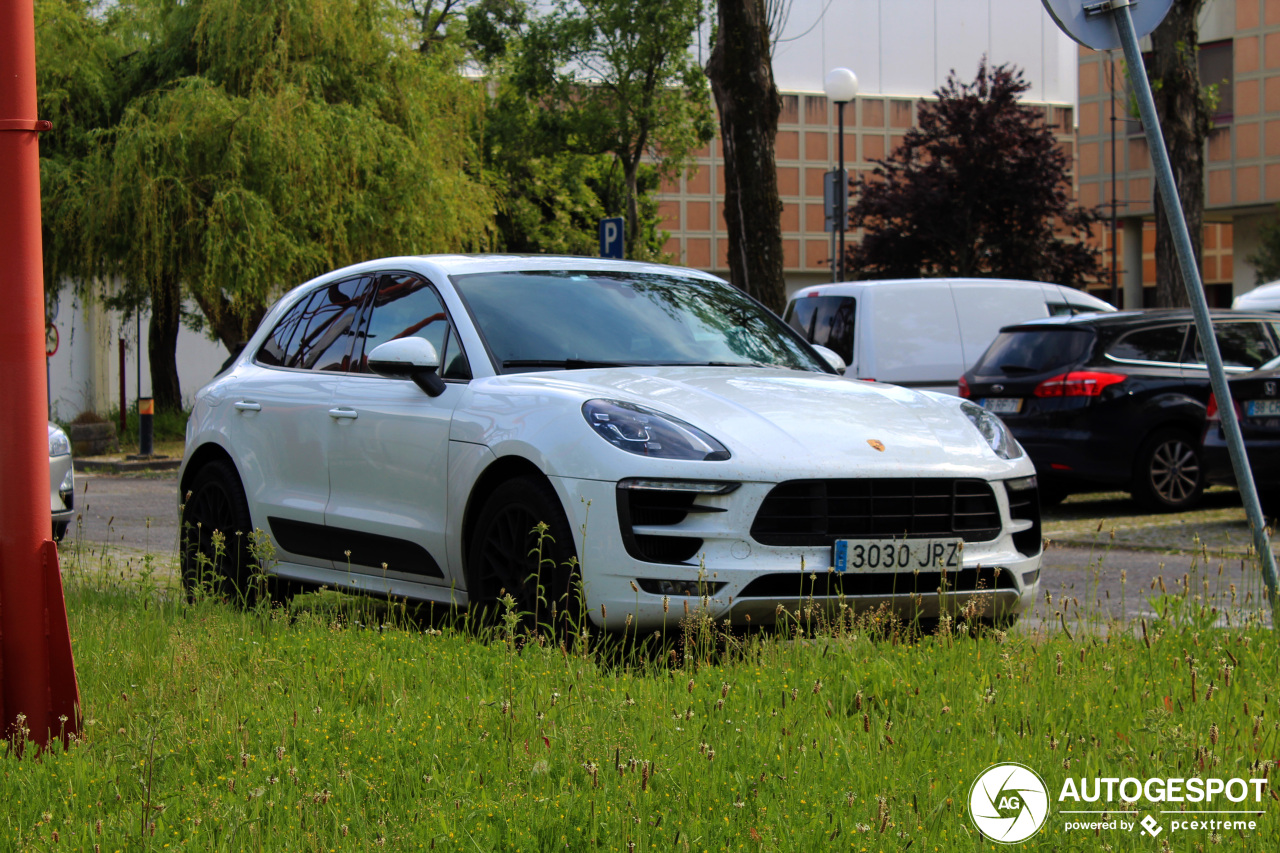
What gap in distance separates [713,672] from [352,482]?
2240mm

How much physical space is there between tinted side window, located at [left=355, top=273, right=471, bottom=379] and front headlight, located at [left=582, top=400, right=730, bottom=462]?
37.0 inches

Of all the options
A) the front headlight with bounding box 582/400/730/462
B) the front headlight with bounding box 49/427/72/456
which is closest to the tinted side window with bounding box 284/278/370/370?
the front headlight with bounding box 582/400/730/462

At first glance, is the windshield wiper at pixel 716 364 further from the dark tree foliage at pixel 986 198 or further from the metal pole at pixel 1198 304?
the dark tree foliage at pixel 986 198

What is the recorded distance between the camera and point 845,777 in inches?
145

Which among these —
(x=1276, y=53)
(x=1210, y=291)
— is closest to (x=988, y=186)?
(x=1276, y=53)

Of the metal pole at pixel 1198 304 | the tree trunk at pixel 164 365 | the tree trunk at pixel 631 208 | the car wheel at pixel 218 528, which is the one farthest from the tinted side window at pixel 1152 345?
the tree trunk at pixel 164 365

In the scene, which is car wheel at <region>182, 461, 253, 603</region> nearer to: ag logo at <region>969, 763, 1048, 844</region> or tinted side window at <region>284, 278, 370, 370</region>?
tinted side window at <region>284, 278, 370, 370</region>

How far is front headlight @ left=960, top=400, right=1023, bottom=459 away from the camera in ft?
18.9

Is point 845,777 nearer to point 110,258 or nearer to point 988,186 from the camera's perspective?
point 110,258

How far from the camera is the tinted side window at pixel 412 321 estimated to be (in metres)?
6.19

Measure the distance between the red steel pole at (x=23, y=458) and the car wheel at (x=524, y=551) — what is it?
151 centimetres

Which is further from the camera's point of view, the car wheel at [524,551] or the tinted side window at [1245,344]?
the tinted side window at [1245,344]

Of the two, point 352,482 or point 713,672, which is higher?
point 352,482

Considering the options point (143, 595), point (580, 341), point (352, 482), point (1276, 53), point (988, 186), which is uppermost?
point (1276, 53)
